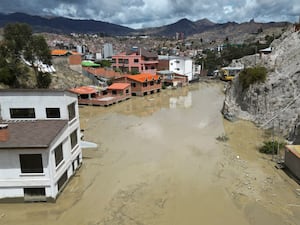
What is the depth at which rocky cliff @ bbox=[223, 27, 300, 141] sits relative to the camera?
21.6 metres

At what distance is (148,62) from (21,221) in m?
51.8

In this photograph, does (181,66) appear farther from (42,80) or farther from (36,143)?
(36,143)

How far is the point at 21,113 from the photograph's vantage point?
13680mm

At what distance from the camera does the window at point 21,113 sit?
44.6 feet

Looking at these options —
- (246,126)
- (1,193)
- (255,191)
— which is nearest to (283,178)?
(255,191)

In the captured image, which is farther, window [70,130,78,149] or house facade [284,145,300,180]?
window [70,130,78,149]

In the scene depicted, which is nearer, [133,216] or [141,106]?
[133,216]

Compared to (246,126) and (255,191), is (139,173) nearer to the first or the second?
(255,191)

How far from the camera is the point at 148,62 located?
59.9 m

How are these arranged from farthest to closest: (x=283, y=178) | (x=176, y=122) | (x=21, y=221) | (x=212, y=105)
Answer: (x=212, y=105) < (x=176, y=122) < (x=283, y=178) < (x=21, y=221)

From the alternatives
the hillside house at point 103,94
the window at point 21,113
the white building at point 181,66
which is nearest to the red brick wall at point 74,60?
the hillside house at point 103,94

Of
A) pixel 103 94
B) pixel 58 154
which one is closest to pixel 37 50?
pixel 103 94

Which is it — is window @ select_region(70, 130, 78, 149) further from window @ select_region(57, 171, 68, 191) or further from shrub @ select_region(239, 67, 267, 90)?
shrub @ select_region(239, 67, 267, 90)

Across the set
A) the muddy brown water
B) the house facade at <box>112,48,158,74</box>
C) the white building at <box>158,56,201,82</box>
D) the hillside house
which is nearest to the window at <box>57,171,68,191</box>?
the muddy brown water
